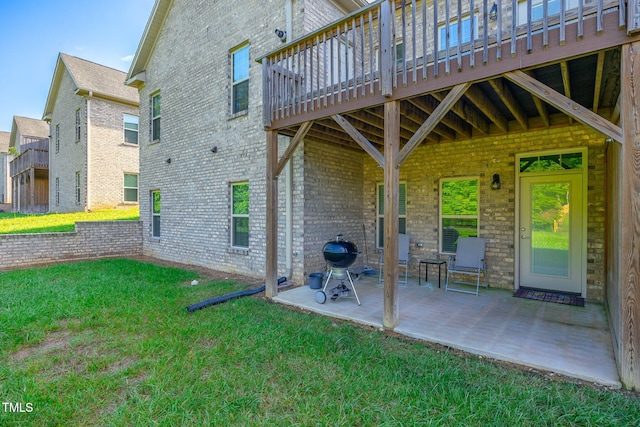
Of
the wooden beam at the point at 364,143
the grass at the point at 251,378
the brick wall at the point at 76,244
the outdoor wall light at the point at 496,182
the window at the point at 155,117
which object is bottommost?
the grass at the point at 251,378

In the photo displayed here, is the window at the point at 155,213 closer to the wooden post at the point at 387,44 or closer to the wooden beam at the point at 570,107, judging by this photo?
the wooden post at the point at 387,44

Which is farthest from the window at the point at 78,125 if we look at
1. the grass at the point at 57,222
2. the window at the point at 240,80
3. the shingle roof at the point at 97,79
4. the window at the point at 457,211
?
the window at the point at 457,211

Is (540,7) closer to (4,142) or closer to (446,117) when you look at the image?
(446,117)

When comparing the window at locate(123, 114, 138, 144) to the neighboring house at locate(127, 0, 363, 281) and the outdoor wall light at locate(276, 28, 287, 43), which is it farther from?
the outdoor wall light at locate(276, 28, 287, 43)

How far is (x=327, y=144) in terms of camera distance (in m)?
6.77

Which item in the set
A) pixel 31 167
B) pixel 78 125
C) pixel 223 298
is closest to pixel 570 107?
pixel 223 298

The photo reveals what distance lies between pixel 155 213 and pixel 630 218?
35.6ft

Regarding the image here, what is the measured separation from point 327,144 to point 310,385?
4.96 m

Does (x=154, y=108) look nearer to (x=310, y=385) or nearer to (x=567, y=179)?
(x=310, y=385)

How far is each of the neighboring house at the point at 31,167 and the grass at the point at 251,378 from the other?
18845 mm

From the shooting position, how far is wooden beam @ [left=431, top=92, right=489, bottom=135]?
454 cm

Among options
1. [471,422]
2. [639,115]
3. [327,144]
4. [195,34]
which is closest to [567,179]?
[639,115]

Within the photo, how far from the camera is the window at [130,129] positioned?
49.0ft

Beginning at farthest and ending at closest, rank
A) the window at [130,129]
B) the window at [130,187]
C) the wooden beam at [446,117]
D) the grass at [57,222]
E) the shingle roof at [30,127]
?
the shingle roof at [30,127], the window at [130,187], the window at [130,129], the grass at [57,222], the wooden beam at [446,117]
